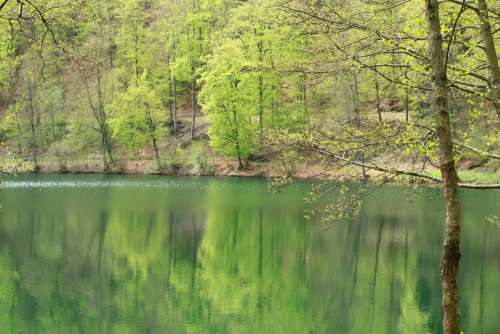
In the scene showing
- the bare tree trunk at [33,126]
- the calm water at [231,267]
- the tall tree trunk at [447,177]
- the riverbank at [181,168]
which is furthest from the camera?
the bare tree trunk at [33,126]

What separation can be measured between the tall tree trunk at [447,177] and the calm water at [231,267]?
4.07 metres

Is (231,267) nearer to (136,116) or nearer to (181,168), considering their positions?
(181,168)

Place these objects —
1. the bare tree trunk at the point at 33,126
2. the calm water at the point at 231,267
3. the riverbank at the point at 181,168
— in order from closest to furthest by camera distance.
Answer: the calm water at the point at 231,267 → the riverbank at the point at 181,168 → the bare tree trunk at the point at 33,126

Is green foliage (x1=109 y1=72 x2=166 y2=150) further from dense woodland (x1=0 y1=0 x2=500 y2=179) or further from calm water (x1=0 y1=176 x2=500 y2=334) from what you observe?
calm water (x1=0 y1=176 x2=500 y2=334)

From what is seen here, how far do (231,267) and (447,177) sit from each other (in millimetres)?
12842

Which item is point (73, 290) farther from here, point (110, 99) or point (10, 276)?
point (110, 99)

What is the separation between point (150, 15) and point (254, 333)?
48.6 m

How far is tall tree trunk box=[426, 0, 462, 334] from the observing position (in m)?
4.95

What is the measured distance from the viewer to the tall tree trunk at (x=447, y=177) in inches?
195

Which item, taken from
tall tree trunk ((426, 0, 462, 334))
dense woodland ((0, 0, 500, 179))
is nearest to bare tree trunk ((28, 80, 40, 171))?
dense woodland ((0, 0, 500, 179))

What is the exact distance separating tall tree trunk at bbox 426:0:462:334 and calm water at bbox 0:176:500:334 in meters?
4.07

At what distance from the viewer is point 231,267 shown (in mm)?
17344

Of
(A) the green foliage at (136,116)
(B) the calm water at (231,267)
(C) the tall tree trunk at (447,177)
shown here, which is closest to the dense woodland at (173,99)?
(A) the green foliage at (136,116)

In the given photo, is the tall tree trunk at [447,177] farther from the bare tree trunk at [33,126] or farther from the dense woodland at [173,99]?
the bare tree trunk at [33,126]
